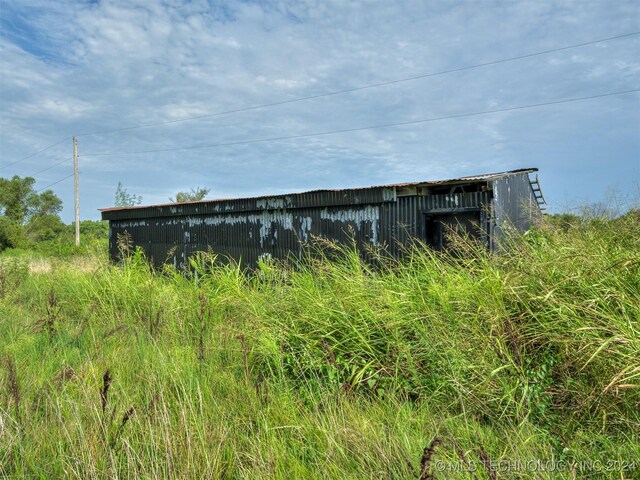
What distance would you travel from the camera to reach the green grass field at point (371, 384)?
2.57 meters

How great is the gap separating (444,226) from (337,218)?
99.7 inches

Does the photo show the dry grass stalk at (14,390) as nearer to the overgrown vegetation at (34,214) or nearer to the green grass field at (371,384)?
the green grass field at (371,384)

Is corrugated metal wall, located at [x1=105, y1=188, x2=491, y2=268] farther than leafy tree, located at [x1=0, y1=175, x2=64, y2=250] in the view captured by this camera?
No

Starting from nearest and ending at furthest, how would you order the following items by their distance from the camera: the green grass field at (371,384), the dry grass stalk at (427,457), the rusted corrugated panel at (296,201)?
the dry grass stalk at (427,457) < the green grass field at (371,384) < the rusted corrugated panel at (296,201)

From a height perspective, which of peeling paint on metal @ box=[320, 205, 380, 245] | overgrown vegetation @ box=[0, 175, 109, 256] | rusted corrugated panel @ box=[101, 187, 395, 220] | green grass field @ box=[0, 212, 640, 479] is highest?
overgrown vegetation @ box=[0, 175, 109, 256]

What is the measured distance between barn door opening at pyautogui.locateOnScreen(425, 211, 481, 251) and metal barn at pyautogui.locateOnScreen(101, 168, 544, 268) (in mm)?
21

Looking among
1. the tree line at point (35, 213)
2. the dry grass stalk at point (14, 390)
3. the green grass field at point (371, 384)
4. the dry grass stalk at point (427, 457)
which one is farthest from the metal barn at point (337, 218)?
the tree line at point (35, 213)

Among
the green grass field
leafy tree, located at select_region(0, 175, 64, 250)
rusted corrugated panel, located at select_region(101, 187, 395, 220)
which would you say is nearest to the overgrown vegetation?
leafy tree, located at select_region(0, 175, 64, 250)

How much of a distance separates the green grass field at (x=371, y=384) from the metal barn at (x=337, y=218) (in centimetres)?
304

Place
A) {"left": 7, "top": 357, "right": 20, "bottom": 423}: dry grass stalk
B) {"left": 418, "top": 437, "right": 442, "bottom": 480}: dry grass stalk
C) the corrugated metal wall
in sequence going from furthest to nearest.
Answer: the corrugated metal wall
{"left": 7, "top": 357, "right": 20, "bottom": 423}: dry grass stalk
{"left": 418, "top": 437, "right": 442, "bottom": 480}: dry grass stalk

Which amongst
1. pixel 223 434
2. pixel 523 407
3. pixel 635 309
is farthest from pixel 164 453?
pixel 635 309

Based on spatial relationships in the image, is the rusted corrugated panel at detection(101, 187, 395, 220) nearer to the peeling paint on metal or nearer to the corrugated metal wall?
the corrugated metal wall

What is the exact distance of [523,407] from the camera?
10.6 feet

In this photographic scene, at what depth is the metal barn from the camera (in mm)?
9289
